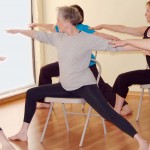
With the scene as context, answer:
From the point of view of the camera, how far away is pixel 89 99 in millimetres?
3500

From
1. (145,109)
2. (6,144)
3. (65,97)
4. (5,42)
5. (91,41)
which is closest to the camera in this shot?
(6,144)

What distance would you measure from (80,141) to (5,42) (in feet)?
8.83

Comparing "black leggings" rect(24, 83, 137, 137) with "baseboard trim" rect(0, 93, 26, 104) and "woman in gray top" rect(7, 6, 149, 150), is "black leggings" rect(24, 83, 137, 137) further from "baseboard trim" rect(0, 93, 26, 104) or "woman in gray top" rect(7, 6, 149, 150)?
"baseboard trim" rect(0, 93, 26, 104)

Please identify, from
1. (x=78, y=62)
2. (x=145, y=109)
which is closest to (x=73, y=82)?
(x=78, y=62)

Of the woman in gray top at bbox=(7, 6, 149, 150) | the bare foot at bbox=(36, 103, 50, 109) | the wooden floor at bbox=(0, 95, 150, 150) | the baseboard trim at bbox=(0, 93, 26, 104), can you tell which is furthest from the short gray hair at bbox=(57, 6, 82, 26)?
the baseboard trim at bbox=(0, 93, 26, 104)

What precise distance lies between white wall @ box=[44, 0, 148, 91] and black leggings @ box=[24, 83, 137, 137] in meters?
2.50

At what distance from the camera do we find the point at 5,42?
19.5 ft

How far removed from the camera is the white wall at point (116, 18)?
230 inches

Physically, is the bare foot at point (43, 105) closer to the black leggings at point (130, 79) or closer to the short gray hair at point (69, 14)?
the black leggings at point (130, 79)

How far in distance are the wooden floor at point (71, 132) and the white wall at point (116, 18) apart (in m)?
0.87

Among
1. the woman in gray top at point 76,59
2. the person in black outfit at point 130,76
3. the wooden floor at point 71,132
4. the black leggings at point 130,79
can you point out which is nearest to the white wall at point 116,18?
the wooden floor at point 71,132

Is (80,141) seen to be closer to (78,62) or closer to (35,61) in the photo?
(78,62)

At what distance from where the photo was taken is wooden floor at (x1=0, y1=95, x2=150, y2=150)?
367 centimetres

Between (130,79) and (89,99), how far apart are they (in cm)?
111
